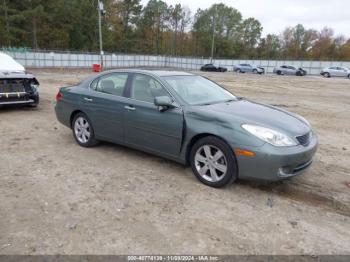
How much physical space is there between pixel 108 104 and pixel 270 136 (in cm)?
273

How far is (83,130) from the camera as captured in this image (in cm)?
587

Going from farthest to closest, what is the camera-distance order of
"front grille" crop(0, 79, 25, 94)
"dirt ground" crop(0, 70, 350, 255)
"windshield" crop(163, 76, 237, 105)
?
"front grille" crop(0, 79, 25, 94)
"windshield" crop(163, 76, 237, 105)
"dirt ground" crop(0, 70, 350, 255)

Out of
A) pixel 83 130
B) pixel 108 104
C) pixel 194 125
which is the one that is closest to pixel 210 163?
pixel 194 125

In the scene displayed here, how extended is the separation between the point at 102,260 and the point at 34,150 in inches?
142

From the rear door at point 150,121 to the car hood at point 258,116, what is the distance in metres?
0.47

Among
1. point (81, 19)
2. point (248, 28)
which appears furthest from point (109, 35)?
point (248, 28)

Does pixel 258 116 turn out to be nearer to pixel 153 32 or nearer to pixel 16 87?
pixel 16 87

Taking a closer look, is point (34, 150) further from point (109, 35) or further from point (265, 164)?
point (109, 35)

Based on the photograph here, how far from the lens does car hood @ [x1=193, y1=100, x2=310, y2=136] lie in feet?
13.2

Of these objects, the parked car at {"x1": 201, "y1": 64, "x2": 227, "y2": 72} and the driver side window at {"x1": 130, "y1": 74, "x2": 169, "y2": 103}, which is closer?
the driver side window at {"x1": 130, "y1": 74, "x2": 169, "y2": 103}

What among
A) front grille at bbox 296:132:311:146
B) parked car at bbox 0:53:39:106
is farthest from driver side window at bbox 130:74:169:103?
parked car at bbox 0:53:39:106

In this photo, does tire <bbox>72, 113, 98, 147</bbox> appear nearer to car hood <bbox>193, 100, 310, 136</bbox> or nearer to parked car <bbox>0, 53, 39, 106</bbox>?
car hood <bbox>193, 100, 310, 136</bbox>

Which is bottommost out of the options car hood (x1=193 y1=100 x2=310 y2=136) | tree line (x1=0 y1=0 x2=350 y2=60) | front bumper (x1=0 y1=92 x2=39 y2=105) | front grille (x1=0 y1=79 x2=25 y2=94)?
front bumper (x1=0 y1=92 x2=39 y2=105)

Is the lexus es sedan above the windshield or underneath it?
underneath
